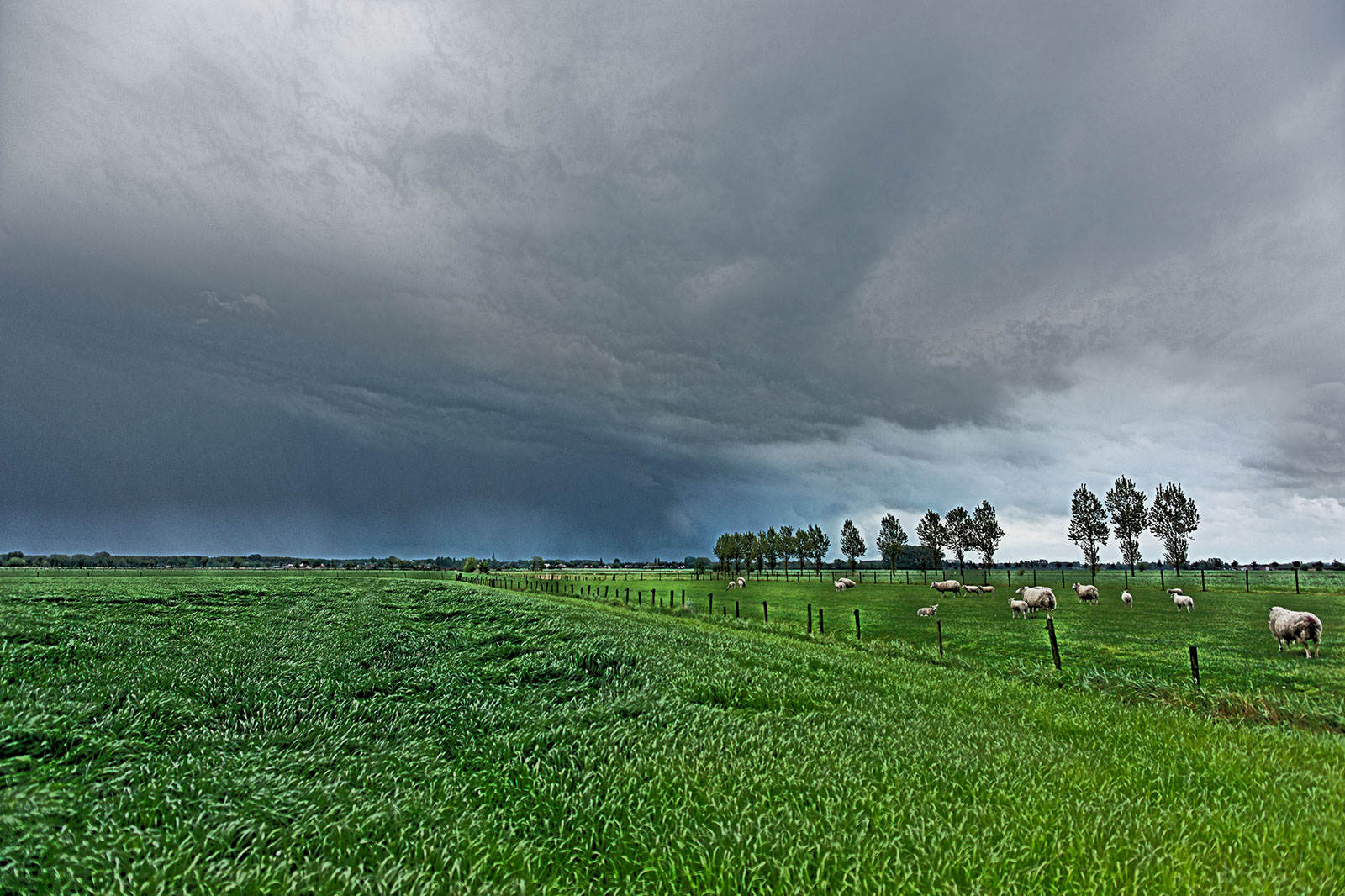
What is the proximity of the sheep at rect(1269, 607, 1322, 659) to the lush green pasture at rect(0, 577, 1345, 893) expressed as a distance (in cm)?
1342

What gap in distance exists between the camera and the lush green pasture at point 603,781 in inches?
183

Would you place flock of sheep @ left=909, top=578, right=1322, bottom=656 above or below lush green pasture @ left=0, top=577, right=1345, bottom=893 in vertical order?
below

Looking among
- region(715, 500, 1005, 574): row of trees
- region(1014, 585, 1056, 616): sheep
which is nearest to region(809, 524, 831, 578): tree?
region(715, 500, 1005, 574): row of trees

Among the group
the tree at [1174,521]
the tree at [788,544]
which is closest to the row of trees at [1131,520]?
the tree at [1174,521]

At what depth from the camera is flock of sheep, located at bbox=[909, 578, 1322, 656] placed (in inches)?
776

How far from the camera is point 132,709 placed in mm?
7461

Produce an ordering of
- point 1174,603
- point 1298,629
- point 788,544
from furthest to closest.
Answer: point 788,544 → point 1174,603 → point 1298,629

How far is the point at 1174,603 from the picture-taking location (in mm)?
39906

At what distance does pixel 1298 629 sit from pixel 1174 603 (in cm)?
2466

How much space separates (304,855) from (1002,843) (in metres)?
6.33

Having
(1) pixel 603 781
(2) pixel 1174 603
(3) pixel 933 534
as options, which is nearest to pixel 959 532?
(3) pixel 933 534

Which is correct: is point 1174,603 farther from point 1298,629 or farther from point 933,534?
point 933,534

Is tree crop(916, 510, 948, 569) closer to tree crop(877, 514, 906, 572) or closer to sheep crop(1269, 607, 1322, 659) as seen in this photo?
tree crop(877, 514, 906, 572)

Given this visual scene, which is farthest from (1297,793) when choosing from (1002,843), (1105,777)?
(1002,843)
